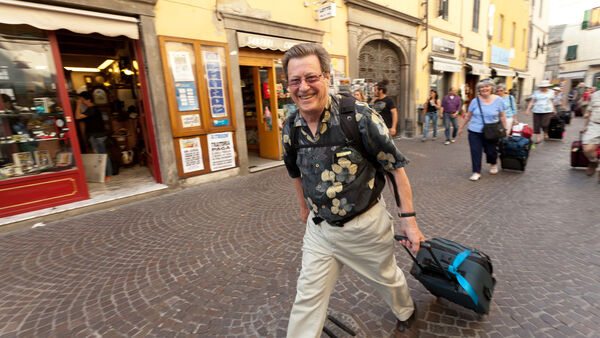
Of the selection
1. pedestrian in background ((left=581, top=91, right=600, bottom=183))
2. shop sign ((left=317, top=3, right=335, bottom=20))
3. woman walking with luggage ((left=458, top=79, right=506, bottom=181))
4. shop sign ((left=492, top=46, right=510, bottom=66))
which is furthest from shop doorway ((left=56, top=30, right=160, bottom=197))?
shop sign ((left=492, top=46, right=510, bottom=66))

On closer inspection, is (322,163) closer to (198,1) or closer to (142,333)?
(142,333)

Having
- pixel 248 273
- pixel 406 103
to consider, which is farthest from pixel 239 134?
pixel 406 103

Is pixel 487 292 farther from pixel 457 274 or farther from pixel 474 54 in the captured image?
pixel 474 54

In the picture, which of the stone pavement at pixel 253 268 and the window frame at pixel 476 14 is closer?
the stone pavement at pixel 253 268

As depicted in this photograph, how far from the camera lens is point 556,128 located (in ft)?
30.0

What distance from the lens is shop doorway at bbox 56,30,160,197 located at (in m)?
6.84

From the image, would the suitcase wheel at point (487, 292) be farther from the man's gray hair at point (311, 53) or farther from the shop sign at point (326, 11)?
the shop sign at point (326, 11)

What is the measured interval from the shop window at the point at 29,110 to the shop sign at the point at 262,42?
3545 mm

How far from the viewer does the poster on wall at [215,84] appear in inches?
251

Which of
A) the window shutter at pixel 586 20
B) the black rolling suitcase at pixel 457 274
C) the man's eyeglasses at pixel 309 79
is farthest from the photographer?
the window shutter at pixel 586 20

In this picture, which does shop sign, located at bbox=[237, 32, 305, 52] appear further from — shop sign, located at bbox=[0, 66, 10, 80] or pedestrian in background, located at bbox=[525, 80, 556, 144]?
pedestrian in background, located at bbox=[525, 80, 556, 144]

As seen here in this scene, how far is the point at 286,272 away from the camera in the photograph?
294cm

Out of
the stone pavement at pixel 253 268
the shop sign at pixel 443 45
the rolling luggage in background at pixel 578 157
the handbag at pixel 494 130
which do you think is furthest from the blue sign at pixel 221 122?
the shop sign at pixel 443 45

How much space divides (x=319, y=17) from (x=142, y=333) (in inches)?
326
